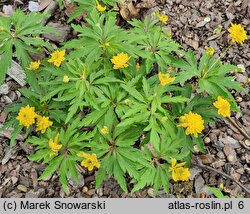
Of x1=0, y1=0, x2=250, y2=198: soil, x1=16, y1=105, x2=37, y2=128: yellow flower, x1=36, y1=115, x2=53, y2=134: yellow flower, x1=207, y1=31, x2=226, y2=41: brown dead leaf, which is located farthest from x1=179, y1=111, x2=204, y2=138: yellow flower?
x1=207, y1=31, x2=226, y2=41: brown dead leaf

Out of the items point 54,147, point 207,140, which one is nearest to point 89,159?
point 54,147

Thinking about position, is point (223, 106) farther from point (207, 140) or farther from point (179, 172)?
point (207, 140)

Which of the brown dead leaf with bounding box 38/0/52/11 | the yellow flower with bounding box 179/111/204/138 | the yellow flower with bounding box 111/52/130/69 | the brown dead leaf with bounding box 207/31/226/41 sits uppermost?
the brown dead leaf with bounding box 38/0/52/11

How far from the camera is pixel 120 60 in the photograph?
9.95ft

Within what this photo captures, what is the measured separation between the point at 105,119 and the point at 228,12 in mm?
2336

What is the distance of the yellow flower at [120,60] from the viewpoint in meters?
3.03

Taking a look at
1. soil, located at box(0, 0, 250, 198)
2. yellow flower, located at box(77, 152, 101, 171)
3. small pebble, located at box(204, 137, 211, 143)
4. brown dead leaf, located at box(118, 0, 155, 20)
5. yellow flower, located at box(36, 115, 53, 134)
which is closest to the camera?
yellow flower, located at box(77, 152, 101, 171)

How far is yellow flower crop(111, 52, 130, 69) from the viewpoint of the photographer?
3.03 metres

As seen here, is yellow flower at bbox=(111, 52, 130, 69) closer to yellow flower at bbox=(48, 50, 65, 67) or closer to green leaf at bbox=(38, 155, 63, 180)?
yellow flower at bbox=(48, 50, 65, 67)

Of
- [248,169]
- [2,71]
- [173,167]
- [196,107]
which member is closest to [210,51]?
[196,107]

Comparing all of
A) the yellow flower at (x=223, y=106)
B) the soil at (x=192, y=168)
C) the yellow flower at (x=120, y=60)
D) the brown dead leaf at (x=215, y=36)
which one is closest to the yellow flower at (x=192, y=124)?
the yellow flower at (x=223, y=106)

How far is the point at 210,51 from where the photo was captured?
3201mm

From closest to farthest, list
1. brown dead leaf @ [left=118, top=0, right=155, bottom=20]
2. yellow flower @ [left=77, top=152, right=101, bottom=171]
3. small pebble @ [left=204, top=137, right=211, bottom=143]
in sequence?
yellow flower @ [left=77, top=152, right=101, bottom=171] < small pebble @ [left=204, top=137, right=211, bottom=143] < brown dead leaf @ [left=118, top=0, right=155, bottom=20]

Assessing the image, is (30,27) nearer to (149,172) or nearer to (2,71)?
(2,71)
